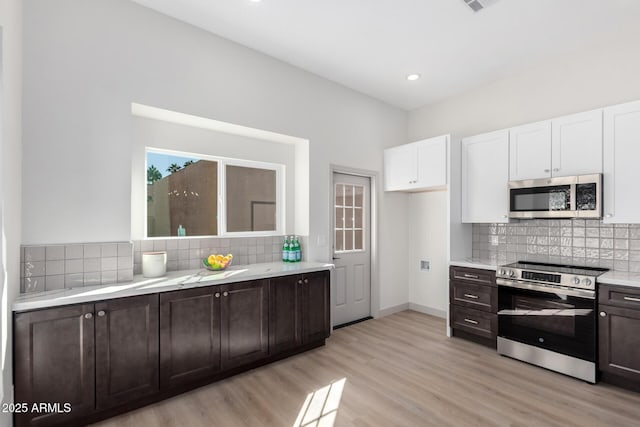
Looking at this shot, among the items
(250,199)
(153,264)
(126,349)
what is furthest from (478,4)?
(126,349)

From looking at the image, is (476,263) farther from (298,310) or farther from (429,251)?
(298,310)

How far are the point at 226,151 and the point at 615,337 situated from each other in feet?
12.7

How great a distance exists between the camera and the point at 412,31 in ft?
9.63

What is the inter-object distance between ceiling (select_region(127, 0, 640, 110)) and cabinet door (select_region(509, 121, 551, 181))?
0.82 metres

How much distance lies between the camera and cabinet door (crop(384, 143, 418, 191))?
4.17 metres

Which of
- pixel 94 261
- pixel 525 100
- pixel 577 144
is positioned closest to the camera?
pixel 94 261

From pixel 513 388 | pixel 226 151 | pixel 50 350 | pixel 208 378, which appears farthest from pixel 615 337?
pixel 50 350

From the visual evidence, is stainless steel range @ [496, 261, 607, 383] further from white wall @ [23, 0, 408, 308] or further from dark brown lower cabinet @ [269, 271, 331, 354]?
white wall @ [23, 0, 408, 308]

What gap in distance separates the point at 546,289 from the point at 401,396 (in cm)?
169

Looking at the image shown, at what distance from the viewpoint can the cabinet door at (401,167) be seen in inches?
164

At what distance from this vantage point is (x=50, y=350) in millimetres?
1941

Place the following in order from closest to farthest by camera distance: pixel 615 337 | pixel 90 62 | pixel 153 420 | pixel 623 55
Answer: pixel 153 420, pixel 90 62, pixel 615 337, pixel 623 55

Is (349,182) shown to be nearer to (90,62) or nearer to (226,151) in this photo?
(226,151)

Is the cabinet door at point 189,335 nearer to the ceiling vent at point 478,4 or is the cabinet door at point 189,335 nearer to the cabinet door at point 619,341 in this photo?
the ceiling vent at point 478,4
